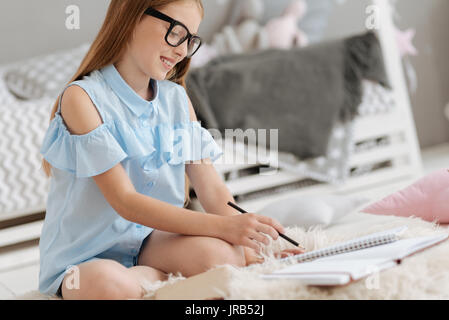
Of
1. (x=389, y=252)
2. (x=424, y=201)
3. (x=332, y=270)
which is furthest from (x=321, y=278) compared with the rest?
(x=424, y=201)

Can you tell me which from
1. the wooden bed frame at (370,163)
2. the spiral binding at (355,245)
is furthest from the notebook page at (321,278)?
the wooden bed frame at (370,163)

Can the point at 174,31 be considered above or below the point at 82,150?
above

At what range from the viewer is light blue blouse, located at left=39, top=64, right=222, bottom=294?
3.10 feet

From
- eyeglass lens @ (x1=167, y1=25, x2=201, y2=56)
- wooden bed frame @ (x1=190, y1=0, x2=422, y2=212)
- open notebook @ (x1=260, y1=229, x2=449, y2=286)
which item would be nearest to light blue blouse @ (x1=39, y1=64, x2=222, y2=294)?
eyeglass lens @ (x1=167, y1=25, x2=201, y2=56)

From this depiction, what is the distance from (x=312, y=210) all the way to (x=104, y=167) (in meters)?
0.62

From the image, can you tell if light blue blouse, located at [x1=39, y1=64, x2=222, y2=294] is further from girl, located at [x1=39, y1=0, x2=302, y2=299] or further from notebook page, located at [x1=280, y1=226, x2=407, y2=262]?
notebook page, located at [x1=280, y1=226, x2=407, y2=262]

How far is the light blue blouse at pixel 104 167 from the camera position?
37.1 inches

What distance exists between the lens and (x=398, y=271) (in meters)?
0.82

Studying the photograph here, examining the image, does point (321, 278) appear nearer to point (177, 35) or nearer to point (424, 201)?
point (177, 35)

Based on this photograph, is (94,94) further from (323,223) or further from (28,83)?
(28,83)

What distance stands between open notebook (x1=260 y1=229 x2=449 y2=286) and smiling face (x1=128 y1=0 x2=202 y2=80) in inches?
15.1

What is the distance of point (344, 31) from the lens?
272cm
